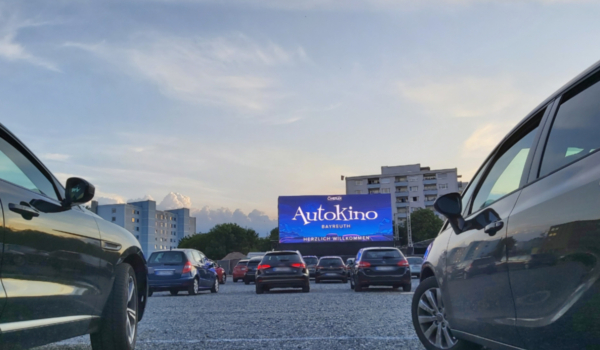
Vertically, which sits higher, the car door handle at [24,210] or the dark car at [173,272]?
the car door handle at [24,210]

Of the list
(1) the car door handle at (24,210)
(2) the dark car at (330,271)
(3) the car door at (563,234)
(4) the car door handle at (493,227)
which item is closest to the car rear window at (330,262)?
(2) the dark car at (330,271)

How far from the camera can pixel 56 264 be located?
3.26m

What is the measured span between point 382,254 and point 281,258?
307cm

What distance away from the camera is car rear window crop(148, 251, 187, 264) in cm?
1627

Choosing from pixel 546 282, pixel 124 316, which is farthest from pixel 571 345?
pixel 124 316

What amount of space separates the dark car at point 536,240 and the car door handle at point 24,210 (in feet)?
8.10

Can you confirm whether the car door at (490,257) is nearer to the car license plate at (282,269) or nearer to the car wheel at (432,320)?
the car wheel at (432,320)

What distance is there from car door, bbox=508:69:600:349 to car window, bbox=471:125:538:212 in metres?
0.28

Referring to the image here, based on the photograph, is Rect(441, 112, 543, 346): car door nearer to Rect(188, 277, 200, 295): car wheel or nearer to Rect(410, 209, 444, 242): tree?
Rect(188, 277, 200, 295): car wheel

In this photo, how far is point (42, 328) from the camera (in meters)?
3.06

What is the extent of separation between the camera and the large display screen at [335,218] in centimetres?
4594

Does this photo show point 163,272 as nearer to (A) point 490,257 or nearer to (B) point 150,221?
(A) point 490,257

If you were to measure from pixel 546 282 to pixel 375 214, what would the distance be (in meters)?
44.4

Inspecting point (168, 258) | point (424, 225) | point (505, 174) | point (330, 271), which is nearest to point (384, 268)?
point (168, 258)
